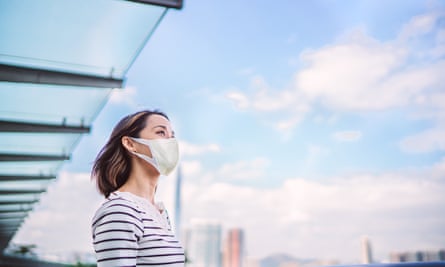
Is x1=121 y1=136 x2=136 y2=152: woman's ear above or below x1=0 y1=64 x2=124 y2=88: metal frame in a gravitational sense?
below

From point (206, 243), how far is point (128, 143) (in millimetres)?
145798

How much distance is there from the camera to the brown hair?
5.19 feet

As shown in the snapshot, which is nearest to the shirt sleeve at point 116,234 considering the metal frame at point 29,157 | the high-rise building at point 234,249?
the metal frame at point 29,157

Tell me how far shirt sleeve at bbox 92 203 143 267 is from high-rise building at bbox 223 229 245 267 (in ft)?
433

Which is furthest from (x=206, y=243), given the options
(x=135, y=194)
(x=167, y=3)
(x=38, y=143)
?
(x=135, y=194)

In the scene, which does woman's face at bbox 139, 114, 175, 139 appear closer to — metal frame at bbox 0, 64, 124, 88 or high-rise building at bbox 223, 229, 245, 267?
metal frame at bbox 0, 64, 124, 88

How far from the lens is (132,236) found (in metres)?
1.22

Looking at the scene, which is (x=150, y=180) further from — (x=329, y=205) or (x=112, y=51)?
(x=329, y=205)

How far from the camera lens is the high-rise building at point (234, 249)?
5103 inches

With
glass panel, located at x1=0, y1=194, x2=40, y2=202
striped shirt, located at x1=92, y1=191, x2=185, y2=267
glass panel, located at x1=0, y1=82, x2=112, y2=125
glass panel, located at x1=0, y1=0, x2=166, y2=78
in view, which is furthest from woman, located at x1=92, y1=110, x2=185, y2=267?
glass panel, located at x1=0, y1=194, x2=40, y2=202

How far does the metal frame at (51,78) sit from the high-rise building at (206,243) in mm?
137233

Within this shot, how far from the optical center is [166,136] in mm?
1697

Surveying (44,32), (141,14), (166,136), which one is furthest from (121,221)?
(44,32)

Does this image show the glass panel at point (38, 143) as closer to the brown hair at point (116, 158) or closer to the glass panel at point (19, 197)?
the glass panel at point (19, 197)
